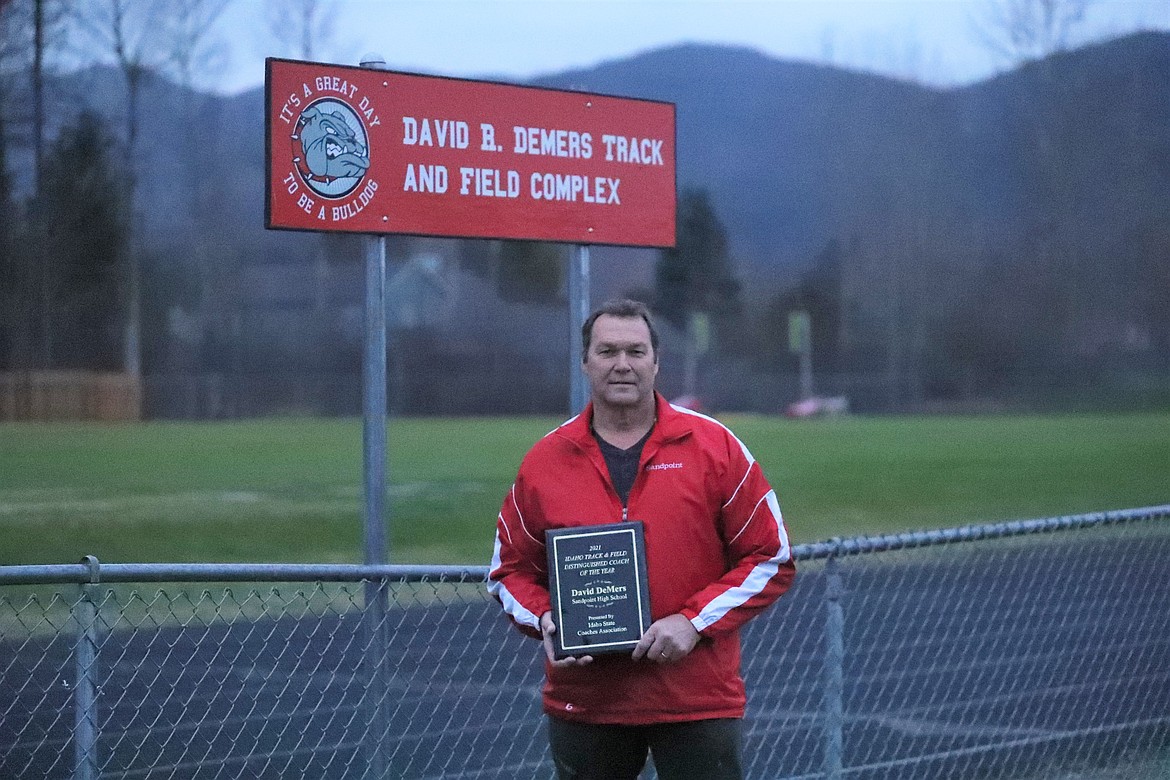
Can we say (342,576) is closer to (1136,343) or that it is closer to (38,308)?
(38,308)

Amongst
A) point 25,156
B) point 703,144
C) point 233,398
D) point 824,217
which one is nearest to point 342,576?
point 25,156

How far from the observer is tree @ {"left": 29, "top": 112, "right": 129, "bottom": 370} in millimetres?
37375

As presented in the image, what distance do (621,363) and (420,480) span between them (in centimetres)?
2996

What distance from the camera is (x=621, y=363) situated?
3.62m

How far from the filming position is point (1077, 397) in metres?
47.0

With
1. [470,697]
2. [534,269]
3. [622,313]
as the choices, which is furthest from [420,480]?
[622,313]

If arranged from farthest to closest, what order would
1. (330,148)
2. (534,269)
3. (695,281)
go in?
(695,281)
(534,269)
(330,148)

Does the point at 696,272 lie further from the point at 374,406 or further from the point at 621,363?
the point at 621,363

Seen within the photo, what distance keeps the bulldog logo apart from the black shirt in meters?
Answer: 1.68

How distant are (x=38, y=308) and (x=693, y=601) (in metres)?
40.9

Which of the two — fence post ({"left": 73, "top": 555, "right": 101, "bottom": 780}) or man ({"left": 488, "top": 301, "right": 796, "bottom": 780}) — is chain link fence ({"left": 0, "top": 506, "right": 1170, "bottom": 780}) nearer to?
fence post ({"left": 73, "top": 555, "right": 101, "bottom": 780})

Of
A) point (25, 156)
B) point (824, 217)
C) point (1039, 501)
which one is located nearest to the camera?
point (1039, 501)

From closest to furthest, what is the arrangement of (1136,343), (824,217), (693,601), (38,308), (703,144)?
(693,601) < (38,308) < (1136,343) < (824,217) < (703,144)

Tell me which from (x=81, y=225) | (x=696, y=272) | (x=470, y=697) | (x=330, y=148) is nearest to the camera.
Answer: (x=330, y=148)
